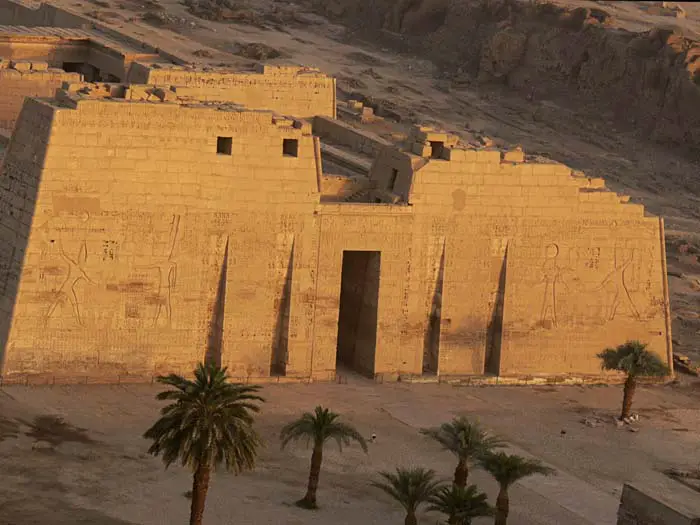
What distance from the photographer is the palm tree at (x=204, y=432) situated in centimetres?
3834

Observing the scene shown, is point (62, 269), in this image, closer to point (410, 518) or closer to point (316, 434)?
point (316, 434)

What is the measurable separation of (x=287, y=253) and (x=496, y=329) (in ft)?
18.1

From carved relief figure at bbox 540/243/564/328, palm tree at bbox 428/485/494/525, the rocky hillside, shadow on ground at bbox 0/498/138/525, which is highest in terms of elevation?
the rocky hillside

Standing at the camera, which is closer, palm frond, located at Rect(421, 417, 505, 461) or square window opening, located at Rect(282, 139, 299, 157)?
palm frond, located at Rect(421, 417, 505, 461)

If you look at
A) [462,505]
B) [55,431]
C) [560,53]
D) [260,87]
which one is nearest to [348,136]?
[260,87]

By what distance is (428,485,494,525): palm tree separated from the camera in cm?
3997

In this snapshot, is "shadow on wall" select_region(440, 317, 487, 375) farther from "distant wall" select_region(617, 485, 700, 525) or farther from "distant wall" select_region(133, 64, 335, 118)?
"distant wall" select_region(617, 485, 700, 525)

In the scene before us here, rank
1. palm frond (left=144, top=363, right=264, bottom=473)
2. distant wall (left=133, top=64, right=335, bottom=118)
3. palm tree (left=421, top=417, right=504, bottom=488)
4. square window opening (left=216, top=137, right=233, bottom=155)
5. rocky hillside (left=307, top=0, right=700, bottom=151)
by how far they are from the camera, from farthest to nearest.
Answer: rocky hillside (left=307, top=0, right=700, bottom=151), distant wall (left=133, top=64, right=335, bottom=118), square window opening (left=216, top=137, right=233, bottom=155), palm tree (left=421, top=417, right=504, bottom=488), palm frond (left=144, top=363, right=264, bottom=473)

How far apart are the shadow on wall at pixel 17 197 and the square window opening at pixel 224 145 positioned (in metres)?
3.88

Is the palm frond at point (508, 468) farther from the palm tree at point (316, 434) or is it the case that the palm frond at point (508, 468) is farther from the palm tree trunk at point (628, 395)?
the palm tree trunk at point (628, 395)

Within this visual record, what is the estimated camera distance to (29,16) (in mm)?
75625

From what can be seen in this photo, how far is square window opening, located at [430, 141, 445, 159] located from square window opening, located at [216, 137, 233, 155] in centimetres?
504

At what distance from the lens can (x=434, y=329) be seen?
169ft

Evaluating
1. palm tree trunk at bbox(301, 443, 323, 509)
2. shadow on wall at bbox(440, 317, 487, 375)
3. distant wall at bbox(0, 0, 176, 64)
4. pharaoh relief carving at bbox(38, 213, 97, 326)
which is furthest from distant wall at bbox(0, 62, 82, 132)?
palm tree trunk at bbox(301, 443, 323, 509)
